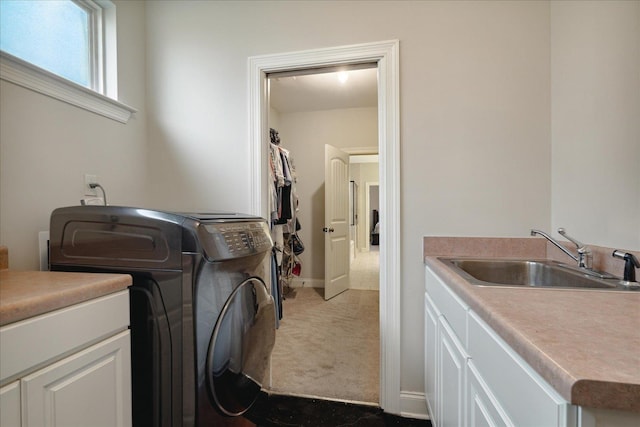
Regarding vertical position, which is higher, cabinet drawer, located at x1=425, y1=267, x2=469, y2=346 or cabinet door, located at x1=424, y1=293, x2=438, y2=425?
cabinet drawer, located at x1=425, y1=267, x2=469, y2=346

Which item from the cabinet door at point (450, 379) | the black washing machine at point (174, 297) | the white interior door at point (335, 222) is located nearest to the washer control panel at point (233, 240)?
the black washing machine at point (174, 297)

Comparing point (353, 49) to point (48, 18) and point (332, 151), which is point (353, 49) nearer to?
point (48, 18)

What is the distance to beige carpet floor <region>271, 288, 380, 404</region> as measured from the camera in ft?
6.12

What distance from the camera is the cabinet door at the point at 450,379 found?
3.16 feet

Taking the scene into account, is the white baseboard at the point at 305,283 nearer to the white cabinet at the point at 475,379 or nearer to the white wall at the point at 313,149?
the white wall at the point at 313,149

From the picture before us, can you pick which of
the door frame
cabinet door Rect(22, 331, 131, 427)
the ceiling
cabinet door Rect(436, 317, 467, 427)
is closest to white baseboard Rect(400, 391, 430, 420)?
the door frame

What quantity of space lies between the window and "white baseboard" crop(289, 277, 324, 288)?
3194mm

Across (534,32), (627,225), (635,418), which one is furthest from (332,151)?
(635,418)

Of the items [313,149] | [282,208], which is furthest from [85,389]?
[313,149]

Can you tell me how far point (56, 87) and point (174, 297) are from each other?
1.24 m

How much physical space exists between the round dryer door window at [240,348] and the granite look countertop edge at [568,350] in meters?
0.82

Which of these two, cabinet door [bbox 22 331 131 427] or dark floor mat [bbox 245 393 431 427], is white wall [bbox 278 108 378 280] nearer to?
dark floor mat [bbox 245 393 431 427]

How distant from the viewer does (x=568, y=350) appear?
50 cm

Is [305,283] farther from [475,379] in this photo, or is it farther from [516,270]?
[475,379]
